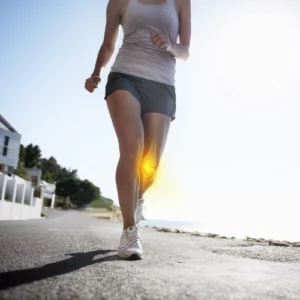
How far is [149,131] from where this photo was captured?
3010 mm

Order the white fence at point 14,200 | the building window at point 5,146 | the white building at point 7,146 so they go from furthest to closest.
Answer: the building window at point 5,146 < the white building at point 7,146 < the white fence at point 14,200

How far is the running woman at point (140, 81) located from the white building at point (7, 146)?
105ft

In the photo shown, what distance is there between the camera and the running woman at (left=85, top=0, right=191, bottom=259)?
103 inches

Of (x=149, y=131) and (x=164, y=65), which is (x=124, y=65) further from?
(x=149, y=131)

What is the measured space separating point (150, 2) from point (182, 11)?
32cm

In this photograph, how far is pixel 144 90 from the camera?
2.91 meters

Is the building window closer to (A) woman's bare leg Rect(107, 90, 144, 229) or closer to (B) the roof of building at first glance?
(B) the roof of building

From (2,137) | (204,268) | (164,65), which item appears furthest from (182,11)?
(2,137)

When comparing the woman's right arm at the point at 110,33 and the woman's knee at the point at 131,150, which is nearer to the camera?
the woman's knee at the point at 131,150

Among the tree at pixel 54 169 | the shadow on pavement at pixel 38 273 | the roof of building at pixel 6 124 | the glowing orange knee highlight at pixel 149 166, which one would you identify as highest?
the tree at pixel 54 169

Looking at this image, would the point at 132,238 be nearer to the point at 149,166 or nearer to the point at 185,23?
the point at 149,166

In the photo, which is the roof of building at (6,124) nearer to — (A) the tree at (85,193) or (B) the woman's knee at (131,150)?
(B) the woman's knee at (131,150)

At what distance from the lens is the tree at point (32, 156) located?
9400 centimetres

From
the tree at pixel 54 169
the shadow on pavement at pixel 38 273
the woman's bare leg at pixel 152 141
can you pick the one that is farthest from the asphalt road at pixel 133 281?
the tree at pixel 54 169
